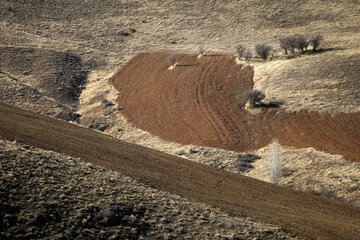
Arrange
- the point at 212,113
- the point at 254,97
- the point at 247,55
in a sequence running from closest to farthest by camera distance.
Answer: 1. the point at 254,97
2. the point at 212,113
3. the point at 247,55

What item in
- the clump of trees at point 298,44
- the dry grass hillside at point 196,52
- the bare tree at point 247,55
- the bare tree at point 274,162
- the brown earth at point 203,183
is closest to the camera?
the brown earth at point 203,183

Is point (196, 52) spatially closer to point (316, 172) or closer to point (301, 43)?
point (301, 43)

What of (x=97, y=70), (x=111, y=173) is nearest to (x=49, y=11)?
(x=97, y=70)

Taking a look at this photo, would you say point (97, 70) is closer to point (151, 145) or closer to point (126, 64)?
point (126, 64)

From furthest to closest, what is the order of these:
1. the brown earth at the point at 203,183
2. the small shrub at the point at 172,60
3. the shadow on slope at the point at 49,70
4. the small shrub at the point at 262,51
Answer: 1. the small shrub at the point at 172,60
2. the small shrub at the point at 262,51
3. the shadow on slope at the point at 49,70
4. the brown earth at the point at 203,183

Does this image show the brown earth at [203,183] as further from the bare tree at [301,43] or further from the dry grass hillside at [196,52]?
the bare tree at [301,43]

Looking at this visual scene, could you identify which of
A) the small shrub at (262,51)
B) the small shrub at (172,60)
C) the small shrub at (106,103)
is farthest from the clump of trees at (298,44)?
the small shrub at (106,103)

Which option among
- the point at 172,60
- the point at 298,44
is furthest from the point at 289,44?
the point at 172,60
